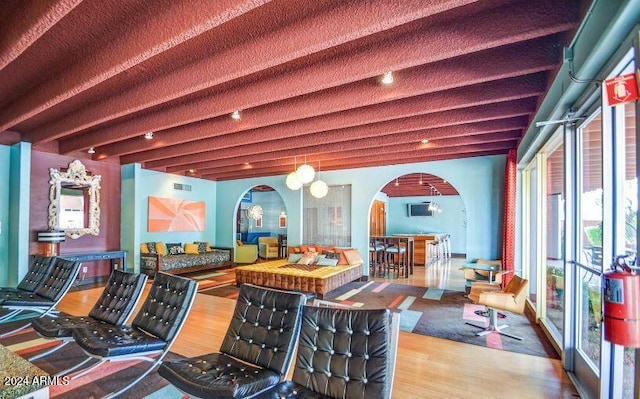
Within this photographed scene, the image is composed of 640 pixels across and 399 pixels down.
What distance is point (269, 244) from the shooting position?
11.7 m

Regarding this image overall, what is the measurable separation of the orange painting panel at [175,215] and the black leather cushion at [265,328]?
6555 mm

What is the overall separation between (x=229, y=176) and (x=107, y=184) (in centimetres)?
307

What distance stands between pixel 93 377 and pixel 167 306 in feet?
2.82

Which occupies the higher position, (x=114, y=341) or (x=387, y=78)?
(x=387, y=78)

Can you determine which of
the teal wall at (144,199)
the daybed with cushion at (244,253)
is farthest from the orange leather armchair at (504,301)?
the daybed with cushion at (244,253)

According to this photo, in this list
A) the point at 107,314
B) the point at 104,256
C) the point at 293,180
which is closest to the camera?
the point at 107,314

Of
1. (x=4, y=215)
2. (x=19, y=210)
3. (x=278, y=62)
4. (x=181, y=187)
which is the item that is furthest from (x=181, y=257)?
(x=278, y=62)

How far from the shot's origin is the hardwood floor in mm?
2572

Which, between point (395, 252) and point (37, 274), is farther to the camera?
point (395, 252)

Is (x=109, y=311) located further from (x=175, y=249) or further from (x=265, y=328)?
(x=175, y=249)

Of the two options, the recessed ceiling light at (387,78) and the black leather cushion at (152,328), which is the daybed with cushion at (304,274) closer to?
the black leather cushion at (152,328)

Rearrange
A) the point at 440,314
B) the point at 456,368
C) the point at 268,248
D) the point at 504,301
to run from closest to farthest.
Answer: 1. the point at 456,368
2. the point at 504,301
3. the point at 440,314
4. the point at 268,248

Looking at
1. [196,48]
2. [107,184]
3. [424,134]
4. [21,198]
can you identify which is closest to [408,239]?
[424,134]

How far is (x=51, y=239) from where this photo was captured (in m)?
5.70
